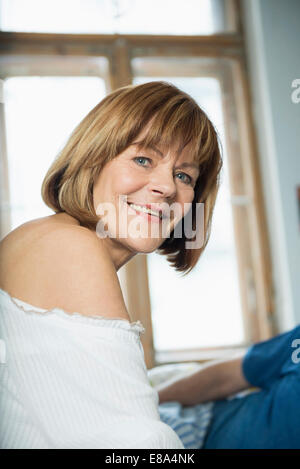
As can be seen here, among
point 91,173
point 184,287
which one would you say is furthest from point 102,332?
point 184,287

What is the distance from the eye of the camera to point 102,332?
0.31 m

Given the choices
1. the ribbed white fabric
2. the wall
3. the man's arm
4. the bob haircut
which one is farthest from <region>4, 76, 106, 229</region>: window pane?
the man's arm

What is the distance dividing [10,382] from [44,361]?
0.03 metres

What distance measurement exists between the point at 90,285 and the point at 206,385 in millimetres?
506

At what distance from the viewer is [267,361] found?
751 millimetres

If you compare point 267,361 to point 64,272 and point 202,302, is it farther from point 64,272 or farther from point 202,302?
point 64,272

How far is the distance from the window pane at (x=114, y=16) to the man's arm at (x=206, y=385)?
54 cm

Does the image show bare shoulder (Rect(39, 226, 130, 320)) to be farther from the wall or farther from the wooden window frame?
the wooden window frame

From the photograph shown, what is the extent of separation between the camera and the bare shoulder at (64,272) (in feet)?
1.06

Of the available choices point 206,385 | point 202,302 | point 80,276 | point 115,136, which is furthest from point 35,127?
point 202,302

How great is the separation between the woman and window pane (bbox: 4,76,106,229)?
0.09ft

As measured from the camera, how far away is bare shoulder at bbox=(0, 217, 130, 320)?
323mm

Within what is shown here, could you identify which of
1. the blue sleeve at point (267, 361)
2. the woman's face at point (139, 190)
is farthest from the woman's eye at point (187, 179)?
the blue sleeve at point (267, 361)

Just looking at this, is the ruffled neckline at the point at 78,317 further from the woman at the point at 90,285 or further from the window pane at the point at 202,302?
the window pane at the point at 202,302
